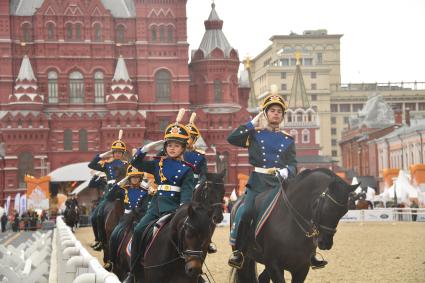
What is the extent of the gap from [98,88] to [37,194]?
26189 mm

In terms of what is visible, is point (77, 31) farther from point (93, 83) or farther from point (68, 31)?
point (93, 83)

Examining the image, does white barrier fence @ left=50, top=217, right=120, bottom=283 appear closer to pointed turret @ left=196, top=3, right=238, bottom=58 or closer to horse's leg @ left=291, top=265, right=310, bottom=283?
horse's leg @ left=291, top=265, right=310, bottom=283

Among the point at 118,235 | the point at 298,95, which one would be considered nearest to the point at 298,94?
the point at 298,95

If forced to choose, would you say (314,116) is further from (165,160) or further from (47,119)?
(165,160)

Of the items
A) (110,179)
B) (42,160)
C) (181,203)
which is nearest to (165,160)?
(181,203)

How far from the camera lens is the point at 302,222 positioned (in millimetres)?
11086

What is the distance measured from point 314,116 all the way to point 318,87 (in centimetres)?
3275

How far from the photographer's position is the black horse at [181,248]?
9.06 meters

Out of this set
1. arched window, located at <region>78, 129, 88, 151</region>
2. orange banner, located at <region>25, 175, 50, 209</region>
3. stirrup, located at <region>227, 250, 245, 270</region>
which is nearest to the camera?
stirrup, located at <region>227, 250, 245, 270</region>

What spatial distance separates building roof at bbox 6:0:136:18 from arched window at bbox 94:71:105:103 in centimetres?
632

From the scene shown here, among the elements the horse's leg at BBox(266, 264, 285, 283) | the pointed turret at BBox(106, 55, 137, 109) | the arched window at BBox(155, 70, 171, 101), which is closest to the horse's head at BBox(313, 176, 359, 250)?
the horse's leg at BBox(266, 264, 285, 283)

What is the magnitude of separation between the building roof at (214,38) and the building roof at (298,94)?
149 feet

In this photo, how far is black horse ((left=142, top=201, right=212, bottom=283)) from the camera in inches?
357

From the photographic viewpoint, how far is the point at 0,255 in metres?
18.6
